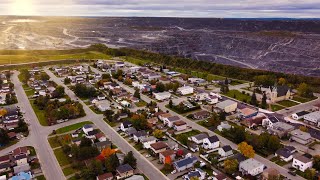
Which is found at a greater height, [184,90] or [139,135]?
[184,90]

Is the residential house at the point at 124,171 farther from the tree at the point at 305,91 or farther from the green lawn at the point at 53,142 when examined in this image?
the tree at the point at 305,91

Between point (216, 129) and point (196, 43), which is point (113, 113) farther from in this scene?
point (196, 43)

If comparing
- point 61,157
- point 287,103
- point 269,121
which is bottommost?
point 61,157

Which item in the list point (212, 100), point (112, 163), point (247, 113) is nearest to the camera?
point (112, 163)

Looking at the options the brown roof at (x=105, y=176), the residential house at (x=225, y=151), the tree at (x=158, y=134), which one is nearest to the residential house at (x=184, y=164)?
the residential house at (x=225, y=151)

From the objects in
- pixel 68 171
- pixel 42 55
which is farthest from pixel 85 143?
pixel 42 55

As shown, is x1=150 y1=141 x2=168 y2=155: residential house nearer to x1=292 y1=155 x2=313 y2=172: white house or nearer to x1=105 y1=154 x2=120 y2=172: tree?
x1=105 y1=154 x2=120 y2=172: tree

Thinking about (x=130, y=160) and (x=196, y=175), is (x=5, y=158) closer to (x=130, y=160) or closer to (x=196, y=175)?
(x=130, y=160)
